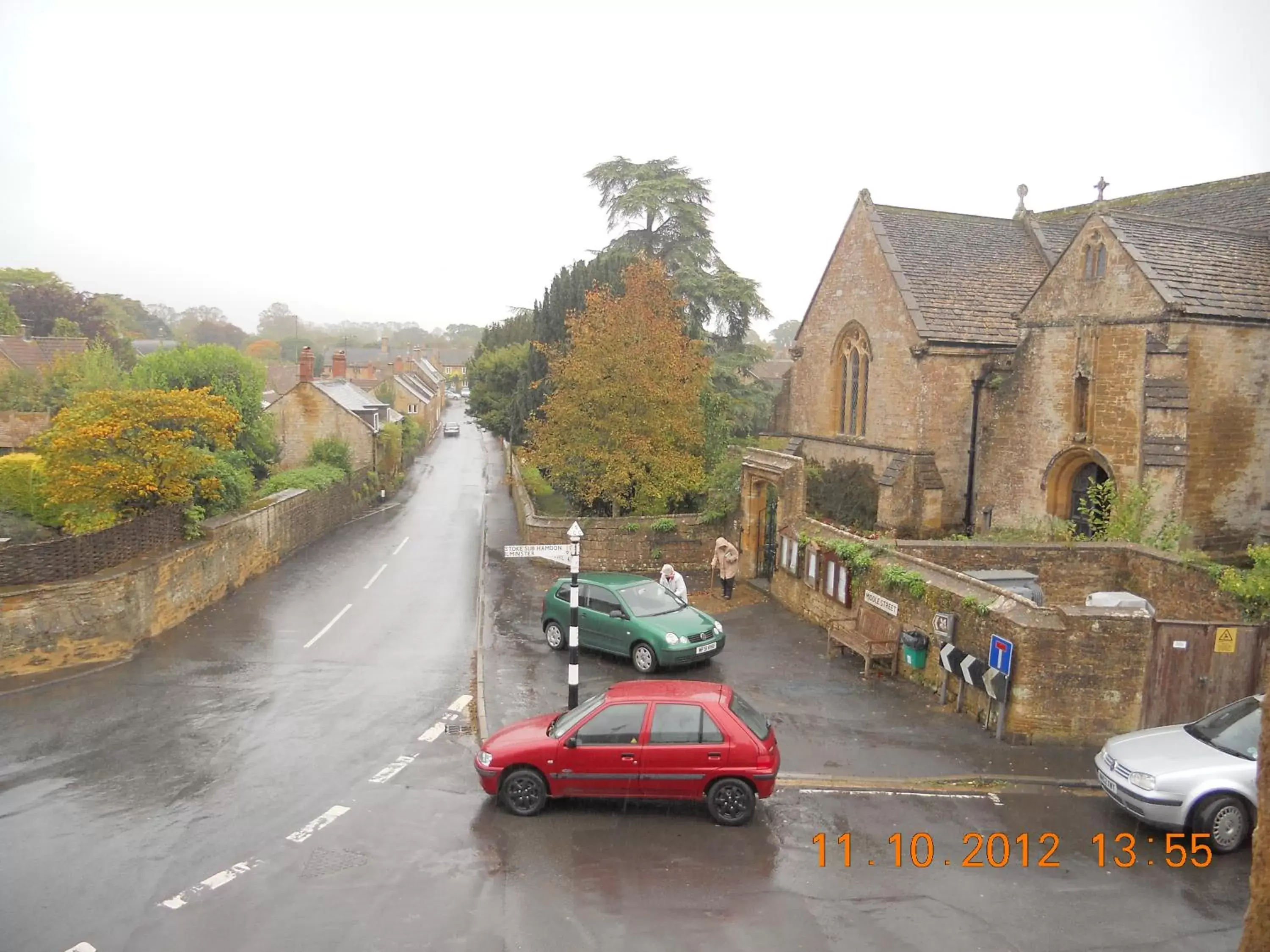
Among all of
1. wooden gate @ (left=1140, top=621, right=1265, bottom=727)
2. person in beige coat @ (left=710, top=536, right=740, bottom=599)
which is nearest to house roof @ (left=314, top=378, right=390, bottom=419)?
person in beige coat @ (left=710, top=536, right=740, bottom=599)

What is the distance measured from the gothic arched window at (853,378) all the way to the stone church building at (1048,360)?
6 centimetres

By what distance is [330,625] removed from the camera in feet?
71.6

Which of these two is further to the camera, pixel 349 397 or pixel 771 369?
pixel 771 369

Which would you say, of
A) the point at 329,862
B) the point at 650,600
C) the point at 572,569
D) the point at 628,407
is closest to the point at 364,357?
the point at 628,407

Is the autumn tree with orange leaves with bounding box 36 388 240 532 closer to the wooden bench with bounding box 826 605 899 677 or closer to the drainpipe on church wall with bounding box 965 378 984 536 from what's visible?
the wooden bench with bounding box 826 605 899 677

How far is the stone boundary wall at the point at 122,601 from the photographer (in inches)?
685

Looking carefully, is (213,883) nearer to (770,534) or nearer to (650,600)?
(650,600)

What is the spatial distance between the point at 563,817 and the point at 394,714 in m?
5.52

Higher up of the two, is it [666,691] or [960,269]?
[960,269]

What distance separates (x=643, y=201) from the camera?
3809cm

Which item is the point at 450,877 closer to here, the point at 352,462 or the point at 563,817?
the point at 563,817

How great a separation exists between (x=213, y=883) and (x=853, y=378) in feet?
73.5

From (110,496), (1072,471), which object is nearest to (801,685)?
(1072,471)

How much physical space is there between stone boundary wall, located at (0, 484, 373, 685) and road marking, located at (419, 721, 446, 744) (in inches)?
357
